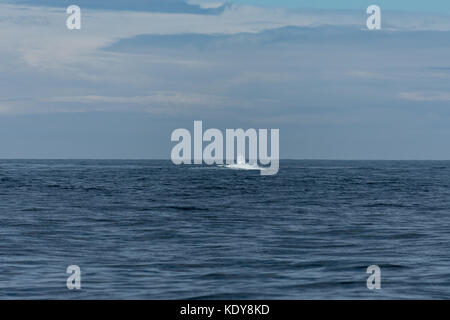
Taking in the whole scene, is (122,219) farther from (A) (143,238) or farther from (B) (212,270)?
(B) (212,270)

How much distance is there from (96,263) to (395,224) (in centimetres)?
2078

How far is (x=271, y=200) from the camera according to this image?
64.1m

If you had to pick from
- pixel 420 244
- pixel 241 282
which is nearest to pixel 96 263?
pixel 241 282

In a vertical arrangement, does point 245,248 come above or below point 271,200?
below

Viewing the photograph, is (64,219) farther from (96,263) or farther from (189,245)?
(96,263)

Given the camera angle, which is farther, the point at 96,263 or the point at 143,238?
the point at 143,238

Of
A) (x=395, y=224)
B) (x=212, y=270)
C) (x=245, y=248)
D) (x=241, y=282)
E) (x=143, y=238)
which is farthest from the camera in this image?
(x=395, y=224)

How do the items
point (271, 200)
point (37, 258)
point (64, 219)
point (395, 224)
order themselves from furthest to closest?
1. point (271, 200)
2. point (64, 219)
3. point (395, 224)
4. point (37, 258)
